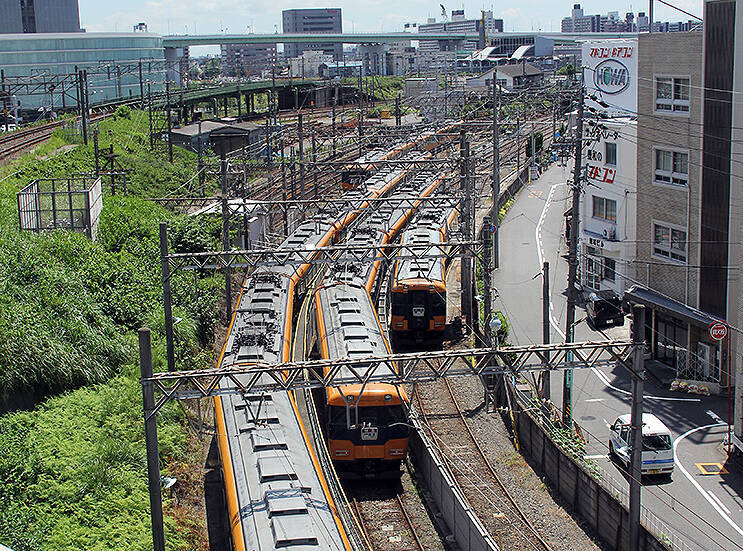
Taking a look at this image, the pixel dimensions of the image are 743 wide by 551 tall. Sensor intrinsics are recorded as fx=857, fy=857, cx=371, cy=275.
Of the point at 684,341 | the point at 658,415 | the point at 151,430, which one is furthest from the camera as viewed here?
the point at 684,341

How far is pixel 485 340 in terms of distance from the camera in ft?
75.1

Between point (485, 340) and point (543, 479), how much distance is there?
6.52 meters

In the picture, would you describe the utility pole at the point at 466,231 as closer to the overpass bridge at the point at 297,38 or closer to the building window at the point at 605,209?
the building window at the point at 605,209

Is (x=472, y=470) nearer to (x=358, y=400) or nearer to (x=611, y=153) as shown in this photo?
(x=358, y=400)

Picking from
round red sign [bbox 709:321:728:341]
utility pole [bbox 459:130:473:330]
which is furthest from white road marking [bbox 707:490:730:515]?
utility pole [bbox 459:130:473:330]

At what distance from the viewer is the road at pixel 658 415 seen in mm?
15156

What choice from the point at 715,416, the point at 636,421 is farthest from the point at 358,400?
the point at 715,416

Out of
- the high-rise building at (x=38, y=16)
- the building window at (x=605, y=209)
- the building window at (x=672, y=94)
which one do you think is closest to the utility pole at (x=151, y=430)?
the building window at (x=672, y=94)

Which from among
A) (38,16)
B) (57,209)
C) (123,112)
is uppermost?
(38,16)

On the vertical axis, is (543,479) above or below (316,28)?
below

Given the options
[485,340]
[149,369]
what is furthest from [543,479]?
[149,369]

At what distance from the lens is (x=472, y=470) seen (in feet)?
55.6

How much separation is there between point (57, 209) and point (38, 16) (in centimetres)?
9984

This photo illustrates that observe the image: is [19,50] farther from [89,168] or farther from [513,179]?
[513,179]
